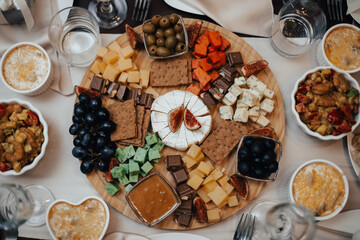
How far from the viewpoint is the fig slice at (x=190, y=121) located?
8.46 feet

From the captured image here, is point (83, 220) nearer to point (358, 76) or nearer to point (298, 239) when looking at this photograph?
point (298, 239)

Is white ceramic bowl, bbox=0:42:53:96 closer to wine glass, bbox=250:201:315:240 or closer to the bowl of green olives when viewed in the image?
the bowl of green olives

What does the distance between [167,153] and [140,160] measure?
0.79ft

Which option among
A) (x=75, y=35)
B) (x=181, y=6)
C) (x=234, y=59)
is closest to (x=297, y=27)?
(x=234, y=59)

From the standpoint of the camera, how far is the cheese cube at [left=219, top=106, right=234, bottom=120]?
2643 mm

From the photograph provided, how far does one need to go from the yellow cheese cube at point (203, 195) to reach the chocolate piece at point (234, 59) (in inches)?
41.3

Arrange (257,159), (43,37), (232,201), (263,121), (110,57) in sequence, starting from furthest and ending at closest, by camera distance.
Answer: (43,37)
(110,57)
(263,121)
(232,201)
(257,159)

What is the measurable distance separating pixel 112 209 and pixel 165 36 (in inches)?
56.7

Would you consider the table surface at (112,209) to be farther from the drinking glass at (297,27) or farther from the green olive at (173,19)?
the green olive at (173,19)

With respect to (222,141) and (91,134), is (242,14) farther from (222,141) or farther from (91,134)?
(91,134)

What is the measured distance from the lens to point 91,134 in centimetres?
251

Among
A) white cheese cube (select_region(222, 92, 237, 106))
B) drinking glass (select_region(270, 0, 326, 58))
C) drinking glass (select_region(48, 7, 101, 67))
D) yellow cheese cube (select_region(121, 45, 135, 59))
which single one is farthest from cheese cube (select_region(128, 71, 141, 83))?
drinking glass (select_region(270, 0, 326, 58))

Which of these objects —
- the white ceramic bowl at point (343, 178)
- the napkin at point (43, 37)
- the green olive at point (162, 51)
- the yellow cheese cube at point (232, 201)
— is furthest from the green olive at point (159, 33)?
the white ceramic bowl at point (343, 178)

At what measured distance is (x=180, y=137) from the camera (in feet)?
8.61
